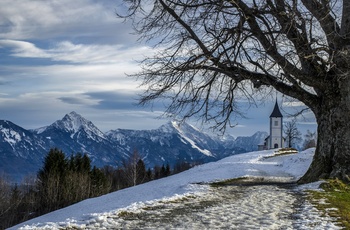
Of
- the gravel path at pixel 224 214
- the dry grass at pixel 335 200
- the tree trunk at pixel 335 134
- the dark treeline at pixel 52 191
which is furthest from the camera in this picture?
the dark treeline at pixel 52 191

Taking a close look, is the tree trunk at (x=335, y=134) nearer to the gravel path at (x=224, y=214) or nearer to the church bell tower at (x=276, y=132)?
the gravel path at (x=224, y=214)

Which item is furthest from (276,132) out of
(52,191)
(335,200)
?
(335,200)

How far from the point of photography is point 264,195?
48.7 feet

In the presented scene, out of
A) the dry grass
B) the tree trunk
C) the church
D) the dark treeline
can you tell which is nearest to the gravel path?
the dry grass

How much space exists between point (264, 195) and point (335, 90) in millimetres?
5732

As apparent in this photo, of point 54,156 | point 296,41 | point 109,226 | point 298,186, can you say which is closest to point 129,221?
point 109,226

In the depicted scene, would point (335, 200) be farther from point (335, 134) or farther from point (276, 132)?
point (276, 132)

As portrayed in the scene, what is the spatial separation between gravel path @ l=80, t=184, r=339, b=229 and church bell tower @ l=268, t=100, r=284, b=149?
104 m

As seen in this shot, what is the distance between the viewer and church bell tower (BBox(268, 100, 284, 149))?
4594 inches

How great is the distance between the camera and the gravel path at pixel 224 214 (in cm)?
1021

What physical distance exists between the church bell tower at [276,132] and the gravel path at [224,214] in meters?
104

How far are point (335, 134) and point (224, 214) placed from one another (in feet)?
27.2

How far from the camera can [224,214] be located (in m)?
11.4

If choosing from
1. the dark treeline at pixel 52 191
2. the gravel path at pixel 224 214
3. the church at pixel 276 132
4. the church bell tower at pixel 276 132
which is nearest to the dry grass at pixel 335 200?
the gravel path at pixel 224 214
